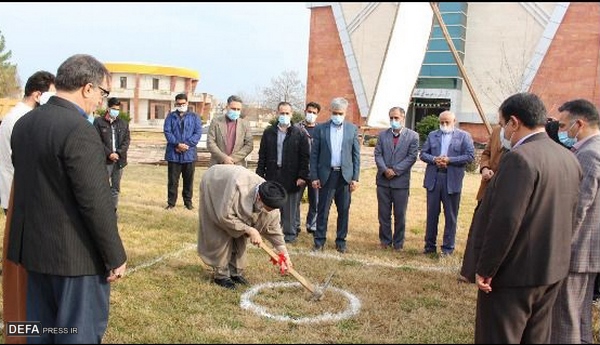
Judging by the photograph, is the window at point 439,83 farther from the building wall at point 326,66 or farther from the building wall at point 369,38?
the building wall at point 326,66

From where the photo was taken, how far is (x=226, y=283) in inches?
207

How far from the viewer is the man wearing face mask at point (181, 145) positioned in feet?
29.5

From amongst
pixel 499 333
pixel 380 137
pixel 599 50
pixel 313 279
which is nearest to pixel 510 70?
pixel 599 50

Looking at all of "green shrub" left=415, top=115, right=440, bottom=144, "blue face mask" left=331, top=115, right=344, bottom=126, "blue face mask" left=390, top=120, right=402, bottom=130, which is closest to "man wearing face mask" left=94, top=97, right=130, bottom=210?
"blue face mask" left=331, top=115, right=344, bottom=126

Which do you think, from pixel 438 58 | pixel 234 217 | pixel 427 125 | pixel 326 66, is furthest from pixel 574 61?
pixel 234 217

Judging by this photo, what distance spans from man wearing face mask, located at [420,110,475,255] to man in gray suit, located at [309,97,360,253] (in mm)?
975

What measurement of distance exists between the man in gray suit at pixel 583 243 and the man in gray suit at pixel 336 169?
3.27 m

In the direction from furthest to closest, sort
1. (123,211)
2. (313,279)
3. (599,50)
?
(599,50)
(123,211)
(313,279)

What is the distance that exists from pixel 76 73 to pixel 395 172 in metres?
4.87

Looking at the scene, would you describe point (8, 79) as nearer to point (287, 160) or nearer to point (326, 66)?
point (326, 66)

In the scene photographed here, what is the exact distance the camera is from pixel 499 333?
2.97 metres

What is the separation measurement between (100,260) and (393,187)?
15.7 ft

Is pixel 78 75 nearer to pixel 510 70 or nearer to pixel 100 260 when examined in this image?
pixel 100 260

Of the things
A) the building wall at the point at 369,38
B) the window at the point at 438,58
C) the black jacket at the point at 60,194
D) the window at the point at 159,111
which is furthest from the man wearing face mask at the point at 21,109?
the window at the point at 159,111
